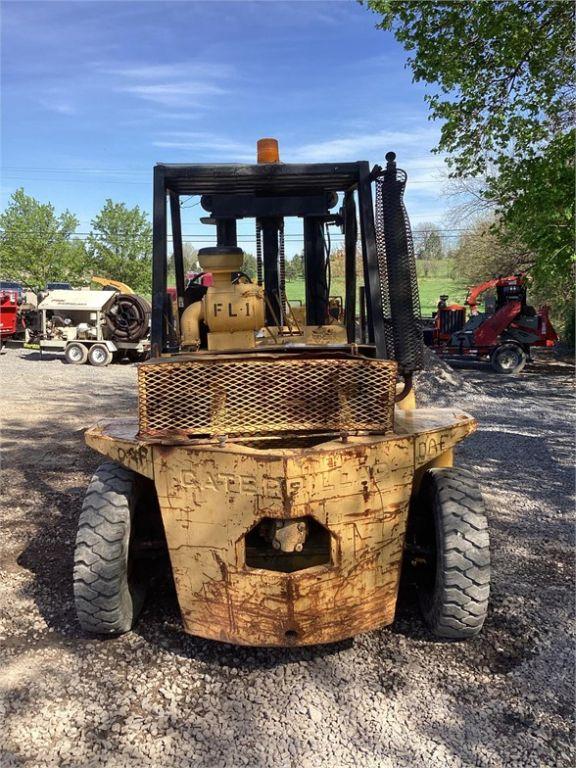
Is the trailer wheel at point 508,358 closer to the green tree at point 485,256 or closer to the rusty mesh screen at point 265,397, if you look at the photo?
the green tree at point 485,256

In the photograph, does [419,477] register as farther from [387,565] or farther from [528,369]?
[528,369]

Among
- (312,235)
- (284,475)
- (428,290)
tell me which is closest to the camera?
(284,475)

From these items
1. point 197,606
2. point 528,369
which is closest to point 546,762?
point 197,606

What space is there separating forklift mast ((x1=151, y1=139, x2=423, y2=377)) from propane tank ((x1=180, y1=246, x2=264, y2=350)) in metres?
0.07

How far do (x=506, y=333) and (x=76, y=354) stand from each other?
475 inches

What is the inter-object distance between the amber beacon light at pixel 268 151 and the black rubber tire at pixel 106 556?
2.05 metres

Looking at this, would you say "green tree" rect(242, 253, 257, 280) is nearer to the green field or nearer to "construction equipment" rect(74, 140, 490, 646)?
the green field

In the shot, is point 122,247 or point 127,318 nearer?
point 127,318

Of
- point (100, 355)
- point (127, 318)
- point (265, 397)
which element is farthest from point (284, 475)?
point (127, 318)

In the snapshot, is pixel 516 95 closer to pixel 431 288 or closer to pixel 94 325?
pixel 94 325

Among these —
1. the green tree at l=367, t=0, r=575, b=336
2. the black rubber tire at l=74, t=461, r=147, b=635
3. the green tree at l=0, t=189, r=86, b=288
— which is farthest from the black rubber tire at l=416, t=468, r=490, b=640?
the green tree at l=0, t=189, r=86, b=288

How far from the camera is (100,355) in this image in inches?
705

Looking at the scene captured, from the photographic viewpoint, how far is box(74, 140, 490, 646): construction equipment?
2924mm

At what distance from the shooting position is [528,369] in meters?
15.9
